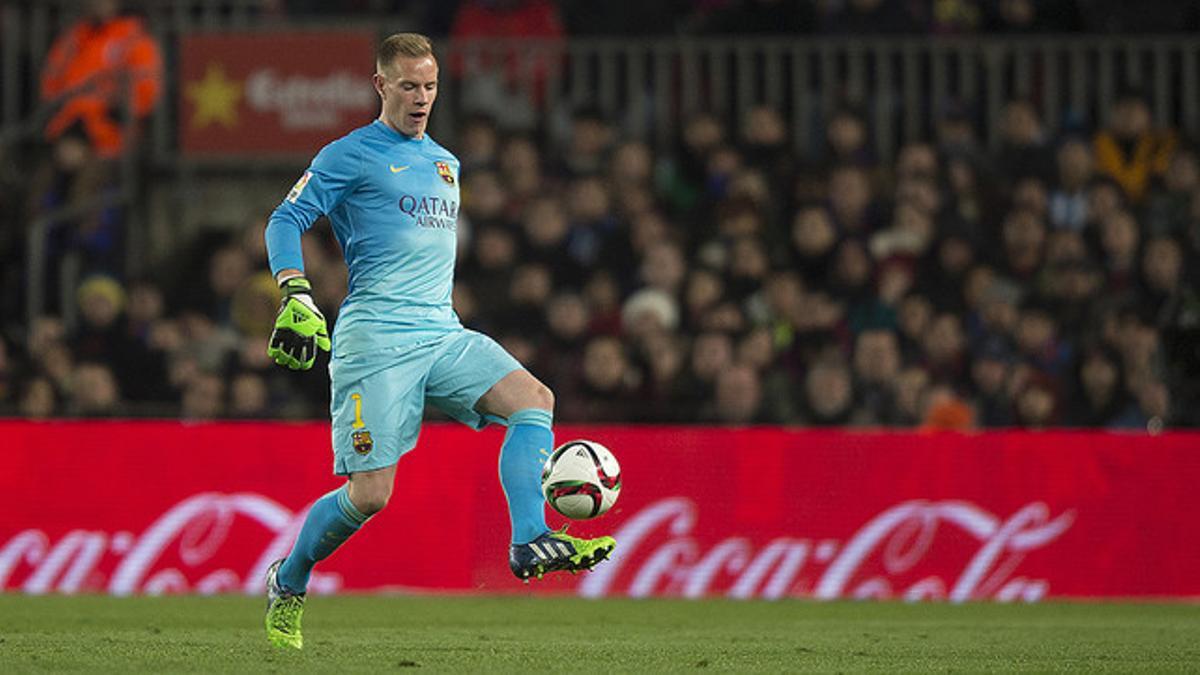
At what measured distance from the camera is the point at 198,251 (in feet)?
53.1

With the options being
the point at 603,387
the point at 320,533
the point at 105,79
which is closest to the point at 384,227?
the point at 320,533

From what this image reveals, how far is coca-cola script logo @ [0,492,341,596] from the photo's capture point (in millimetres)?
12844

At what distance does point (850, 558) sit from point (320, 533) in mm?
5151

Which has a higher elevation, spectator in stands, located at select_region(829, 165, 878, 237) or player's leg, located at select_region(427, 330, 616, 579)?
player's leg, located at select_region(427, 330, 616, 579)

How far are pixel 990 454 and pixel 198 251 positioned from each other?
629 cm

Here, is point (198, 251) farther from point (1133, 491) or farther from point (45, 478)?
point (1133, 491)

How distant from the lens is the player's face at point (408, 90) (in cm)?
838

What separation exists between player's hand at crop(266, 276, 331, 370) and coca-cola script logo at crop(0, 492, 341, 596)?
16.9 feet

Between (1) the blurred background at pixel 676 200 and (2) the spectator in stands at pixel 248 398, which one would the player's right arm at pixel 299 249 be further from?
(2) the spectator in stands at pixel 248 398

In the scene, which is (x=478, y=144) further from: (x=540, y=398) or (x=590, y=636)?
(x=540, y=398)

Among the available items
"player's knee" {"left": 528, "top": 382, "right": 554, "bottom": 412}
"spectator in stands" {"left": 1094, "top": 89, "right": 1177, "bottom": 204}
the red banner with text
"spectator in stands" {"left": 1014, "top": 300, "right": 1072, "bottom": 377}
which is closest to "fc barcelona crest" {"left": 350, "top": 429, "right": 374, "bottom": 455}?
Result: "player's knee" {"left": 528, "top": 382, "right": 554, "bottom": 412}

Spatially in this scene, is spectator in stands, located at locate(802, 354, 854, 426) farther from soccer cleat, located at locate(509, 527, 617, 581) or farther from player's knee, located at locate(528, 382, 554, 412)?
soccer cleat, located at locate(509, 527, 617, 581)

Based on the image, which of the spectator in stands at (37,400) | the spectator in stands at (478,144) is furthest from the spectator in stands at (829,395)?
the spectator in stands at (37,400)

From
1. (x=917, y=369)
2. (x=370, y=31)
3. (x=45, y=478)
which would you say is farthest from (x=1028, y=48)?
(x=45, y=478)
